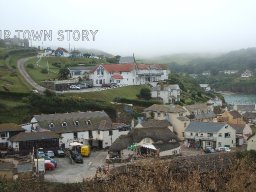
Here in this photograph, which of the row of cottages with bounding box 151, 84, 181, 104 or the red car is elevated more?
the row of cottages with bounding box 151, 84, 181, 104

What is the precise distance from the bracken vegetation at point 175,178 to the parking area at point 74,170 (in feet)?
4.78

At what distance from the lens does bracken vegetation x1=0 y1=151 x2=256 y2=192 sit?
19297mm

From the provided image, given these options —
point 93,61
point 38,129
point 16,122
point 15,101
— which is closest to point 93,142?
point 38,129

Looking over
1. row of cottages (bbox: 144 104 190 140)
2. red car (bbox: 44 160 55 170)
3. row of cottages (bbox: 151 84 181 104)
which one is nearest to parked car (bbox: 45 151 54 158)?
red car (bbox: 44 160 55 170)

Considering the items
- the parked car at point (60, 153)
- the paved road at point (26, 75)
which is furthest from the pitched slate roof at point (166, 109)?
the parked car at point (60, 153)

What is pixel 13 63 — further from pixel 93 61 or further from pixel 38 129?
pixel 38 129

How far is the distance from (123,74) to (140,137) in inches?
1036

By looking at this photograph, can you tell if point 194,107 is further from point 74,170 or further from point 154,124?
point 74,170

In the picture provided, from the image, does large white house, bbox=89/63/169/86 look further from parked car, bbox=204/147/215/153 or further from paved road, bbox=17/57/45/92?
parked car, bbox=204/147/215/153

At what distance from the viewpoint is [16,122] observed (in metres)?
38.3

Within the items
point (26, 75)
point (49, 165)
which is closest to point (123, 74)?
point (26, 75)

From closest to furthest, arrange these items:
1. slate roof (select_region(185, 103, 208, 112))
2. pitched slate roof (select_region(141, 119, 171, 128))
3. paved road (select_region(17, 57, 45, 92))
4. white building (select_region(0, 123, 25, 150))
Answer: white building (select_region(0, 123, 25, 150))
pitched slate roof (select_region(141, 119, 171, 128))
slate roof (select_region(185, 103, 208, 112))
paved road (select_region(17, 57, 45, 92))

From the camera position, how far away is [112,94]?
50375mm

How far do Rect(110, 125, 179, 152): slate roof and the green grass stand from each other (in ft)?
41.6
